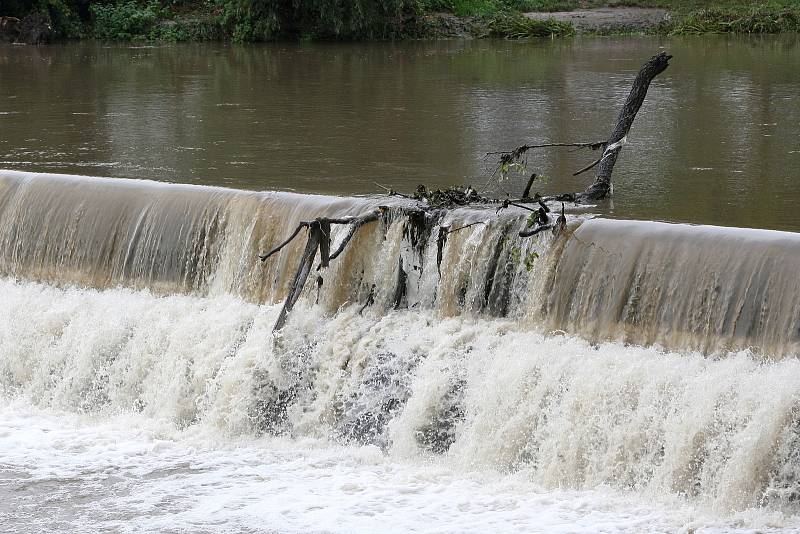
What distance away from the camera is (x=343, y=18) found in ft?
87.1

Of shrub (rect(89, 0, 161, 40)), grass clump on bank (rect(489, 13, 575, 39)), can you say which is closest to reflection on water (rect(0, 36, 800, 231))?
grass clump on bank (rect(489, 13, 575, 39))

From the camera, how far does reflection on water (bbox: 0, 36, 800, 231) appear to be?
11.4m

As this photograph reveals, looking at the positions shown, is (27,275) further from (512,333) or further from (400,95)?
(400,95)

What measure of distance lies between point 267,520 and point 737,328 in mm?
2946

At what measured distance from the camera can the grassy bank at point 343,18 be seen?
26.5 metres

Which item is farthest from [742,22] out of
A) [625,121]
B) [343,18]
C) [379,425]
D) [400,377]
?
[379,425]

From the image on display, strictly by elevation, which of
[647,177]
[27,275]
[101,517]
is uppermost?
[647,177]

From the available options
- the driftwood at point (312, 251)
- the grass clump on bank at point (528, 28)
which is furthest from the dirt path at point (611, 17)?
the driftwood at point (312, 251)

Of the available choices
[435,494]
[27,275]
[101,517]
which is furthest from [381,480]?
[27,275]

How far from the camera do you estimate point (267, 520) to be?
7.21m

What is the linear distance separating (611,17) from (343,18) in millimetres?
6035

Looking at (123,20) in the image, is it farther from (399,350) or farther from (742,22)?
(399,350)

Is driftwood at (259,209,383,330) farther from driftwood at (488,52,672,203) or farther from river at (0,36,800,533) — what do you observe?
driftwood at (488,52,672,203)

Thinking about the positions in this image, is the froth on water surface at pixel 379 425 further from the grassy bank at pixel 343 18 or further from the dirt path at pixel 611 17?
the dirt path at pixel 611 17
